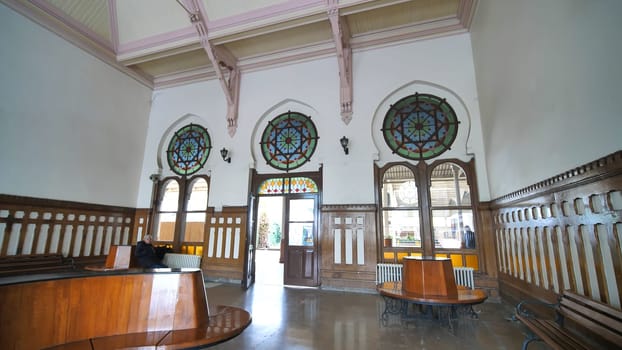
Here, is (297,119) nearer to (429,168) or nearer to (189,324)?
(429,168)

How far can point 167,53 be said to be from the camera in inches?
285

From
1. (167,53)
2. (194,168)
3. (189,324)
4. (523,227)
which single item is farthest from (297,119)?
(189,324)

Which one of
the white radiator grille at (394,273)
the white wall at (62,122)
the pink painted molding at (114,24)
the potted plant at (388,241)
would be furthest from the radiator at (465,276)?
the pink painted molding at (114,24)

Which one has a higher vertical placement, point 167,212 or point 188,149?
point 188,149

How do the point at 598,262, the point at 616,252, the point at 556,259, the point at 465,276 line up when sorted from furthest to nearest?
the point at 465,276 → the point at 556,259 → the point at 598,262 → the point at 616,252

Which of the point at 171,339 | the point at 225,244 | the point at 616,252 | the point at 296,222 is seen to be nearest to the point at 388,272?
the point at 296,222

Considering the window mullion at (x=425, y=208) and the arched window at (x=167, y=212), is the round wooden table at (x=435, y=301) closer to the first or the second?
the window mullion at (x=425, y=208)

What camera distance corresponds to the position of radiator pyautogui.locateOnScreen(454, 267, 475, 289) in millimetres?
4984

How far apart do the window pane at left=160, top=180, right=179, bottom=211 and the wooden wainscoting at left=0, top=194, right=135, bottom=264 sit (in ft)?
3.09

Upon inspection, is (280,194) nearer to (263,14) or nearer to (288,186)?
(288,186)

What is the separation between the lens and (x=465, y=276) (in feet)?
16.5

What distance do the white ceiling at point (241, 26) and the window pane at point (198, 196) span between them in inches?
136

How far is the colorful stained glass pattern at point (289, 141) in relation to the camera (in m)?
6.95

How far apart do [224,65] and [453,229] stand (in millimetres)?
6919
